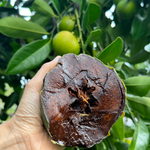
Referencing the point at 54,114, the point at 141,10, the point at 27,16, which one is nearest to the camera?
the point at 54,114

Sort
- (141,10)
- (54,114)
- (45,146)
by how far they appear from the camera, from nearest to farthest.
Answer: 1. (54,114)
2. (45,146)
3. (141,10)

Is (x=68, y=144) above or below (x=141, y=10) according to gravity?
below

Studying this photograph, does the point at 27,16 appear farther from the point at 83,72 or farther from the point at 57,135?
the point at 57,135

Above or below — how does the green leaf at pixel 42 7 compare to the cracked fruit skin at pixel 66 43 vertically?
above

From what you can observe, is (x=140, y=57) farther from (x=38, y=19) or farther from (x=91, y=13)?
(x=38, y=19)

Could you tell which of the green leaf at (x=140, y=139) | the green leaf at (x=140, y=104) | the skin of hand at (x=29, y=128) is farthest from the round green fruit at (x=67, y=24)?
the green leaf at (x=140, y=139)

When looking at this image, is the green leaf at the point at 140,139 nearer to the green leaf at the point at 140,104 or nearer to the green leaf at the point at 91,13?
the green leaf at the point at 140,104

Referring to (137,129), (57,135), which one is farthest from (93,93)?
(137,129)
